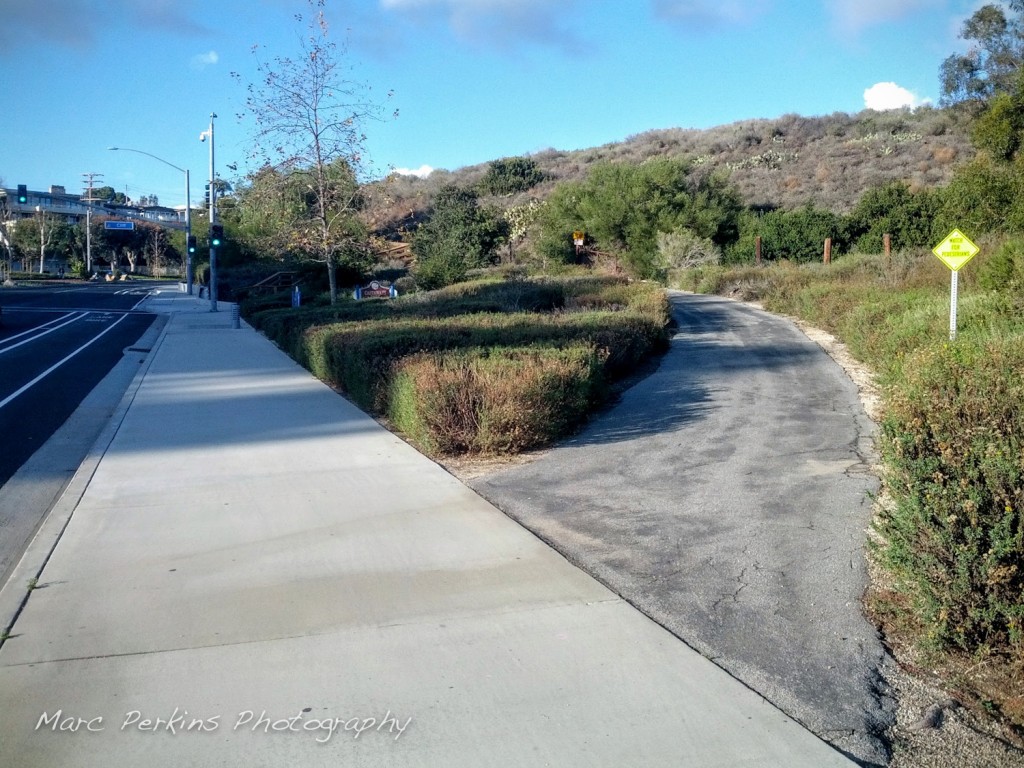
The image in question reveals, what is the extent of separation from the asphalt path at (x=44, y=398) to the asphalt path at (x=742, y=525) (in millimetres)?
3955

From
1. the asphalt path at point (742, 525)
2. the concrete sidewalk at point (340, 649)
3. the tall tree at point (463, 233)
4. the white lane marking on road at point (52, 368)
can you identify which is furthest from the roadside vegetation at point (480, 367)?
the tall tree at point (463, 233)

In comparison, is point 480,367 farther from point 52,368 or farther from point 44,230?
point 44,230

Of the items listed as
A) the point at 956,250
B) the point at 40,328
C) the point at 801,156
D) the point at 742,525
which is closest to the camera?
the point at 742,525

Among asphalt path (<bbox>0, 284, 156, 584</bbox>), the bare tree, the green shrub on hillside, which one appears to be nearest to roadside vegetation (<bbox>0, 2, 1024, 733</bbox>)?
the green shrub on hillside

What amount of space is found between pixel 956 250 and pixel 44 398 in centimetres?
1415

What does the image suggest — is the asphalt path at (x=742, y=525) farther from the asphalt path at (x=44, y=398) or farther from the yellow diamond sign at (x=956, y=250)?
the asphalt path at (x=44, y=398)

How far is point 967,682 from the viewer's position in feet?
15.1

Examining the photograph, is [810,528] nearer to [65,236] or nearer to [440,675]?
[440,675]

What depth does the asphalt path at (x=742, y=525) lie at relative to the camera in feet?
15.6

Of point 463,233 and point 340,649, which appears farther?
point 463,233

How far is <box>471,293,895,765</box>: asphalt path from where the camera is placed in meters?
4.76

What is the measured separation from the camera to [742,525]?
7.15 m

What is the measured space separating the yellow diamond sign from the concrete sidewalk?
922cm

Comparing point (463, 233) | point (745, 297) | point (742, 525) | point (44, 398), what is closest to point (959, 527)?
point (742, 525)
